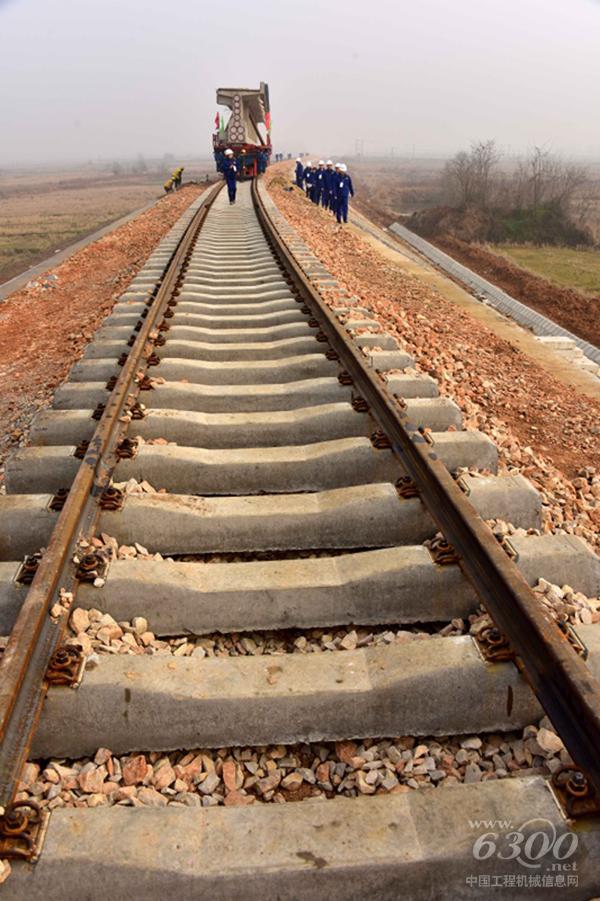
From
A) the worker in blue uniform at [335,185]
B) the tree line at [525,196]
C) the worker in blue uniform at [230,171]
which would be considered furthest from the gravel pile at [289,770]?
the tree line at [525,196]

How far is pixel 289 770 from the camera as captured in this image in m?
2.15

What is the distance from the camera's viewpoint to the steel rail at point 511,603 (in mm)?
1871

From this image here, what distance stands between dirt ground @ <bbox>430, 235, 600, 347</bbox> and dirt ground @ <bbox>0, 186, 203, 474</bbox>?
10685 millimetres

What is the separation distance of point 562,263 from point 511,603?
98.5ft

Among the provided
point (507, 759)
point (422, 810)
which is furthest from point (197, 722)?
point (507, 759)

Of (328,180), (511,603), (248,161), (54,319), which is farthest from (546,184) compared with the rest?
(511,603)

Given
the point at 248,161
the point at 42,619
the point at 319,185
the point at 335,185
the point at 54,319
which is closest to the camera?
the point at 42,619

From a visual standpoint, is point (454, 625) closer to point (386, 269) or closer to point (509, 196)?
point (386, 269)

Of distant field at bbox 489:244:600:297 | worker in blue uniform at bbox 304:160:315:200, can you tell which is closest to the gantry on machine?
worker in blue uniform at bbox 304:160:315:200

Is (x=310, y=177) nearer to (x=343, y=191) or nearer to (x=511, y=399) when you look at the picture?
(x=343, y=191)

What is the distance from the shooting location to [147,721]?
216 centimetres

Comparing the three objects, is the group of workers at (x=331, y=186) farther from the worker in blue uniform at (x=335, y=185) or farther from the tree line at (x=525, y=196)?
the tree line at (x=525, y=196)

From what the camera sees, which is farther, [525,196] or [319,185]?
[525,196]

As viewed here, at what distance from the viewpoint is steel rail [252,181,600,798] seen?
1.87 m
